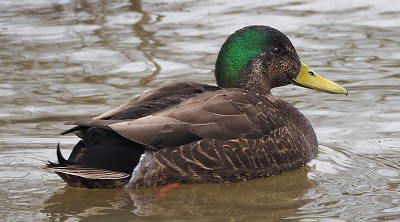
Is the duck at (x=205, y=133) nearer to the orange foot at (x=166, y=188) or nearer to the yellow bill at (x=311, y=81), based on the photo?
the orange foot at (x=166, y=188)

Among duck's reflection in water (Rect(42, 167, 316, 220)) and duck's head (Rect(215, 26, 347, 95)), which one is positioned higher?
duck's head (Rect(215, 26, 347, 95))

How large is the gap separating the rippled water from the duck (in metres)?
0.13

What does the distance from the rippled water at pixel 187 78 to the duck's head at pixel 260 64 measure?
0.51m

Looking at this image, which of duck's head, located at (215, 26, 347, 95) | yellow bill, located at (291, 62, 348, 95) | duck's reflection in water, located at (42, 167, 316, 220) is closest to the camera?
duck's reflection in water, located at (42, 167, 316, 220)

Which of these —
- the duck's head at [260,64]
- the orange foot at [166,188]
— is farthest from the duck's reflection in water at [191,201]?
the duck's head at [260,64]

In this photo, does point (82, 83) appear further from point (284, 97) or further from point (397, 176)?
point (397, 176)

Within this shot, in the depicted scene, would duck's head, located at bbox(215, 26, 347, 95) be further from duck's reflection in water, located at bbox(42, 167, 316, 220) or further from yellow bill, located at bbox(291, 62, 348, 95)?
duck's reflection in water, located at bbox(42, 167, 316, 220)

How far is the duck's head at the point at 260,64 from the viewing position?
27.5 ft

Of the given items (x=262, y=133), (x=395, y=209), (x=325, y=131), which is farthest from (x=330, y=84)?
(x=395, y=209)

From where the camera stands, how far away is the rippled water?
23.7 feet

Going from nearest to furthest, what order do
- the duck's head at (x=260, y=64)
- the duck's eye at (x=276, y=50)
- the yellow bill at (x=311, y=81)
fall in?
1. the duck's head at (x=260, y=64)
2. the duck's eye at (x=276, y=50)
3. the yellow bill at (x=311, y=81)

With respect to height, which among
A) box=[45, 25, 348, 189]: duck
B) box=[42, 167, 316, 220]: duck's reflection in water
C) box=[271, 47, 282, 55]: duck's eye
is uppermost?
box=[271, 47, 282, 55]: duck's eye

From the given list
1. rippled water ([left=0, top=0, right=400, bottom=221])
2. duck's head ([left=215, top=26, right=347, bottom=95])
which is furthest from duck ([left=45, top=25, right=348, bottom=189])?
rippled water ([left=0, top=0, right=400, bottom=221])

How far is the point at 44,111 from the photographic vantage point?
9.29 m
